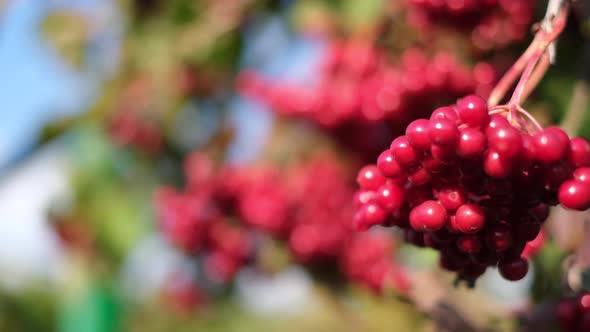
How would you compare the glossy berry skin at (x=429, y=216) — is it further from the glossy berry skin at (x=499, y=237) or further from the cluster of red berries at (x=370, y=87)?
the cluster of red berries at (x=370, y=87)

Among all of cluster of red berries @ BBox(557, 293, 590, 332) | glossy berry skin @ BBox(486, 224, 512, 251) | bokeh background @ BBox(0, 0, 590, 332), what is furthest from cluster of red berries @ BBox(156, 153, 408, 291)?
glossy berry skin @ BBox(486, 224, 512, 251)

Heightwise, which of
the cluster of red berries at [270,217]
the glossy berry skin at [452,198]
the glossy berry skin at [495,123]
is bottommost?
the glossy berry skin at [452,198]

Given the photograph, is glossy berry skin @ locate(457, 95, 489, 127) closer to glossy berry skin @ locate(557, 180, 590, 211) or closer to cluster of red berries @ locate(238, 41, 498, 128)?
glossy berry skin @ locate(557, 180, 590, 211)

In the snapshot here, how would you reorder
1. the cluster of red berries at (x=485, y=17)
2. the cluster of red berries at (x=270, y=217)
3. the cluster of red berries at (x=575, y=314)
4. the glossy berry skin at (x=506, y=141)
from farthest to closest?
the cluster of red berries at (x=270, y=217)
the cluster of red berries at (x=485, y=17)
the cluster of red berries at (x=575, y=314)
the glossy berry skin at (x=506, y=141)

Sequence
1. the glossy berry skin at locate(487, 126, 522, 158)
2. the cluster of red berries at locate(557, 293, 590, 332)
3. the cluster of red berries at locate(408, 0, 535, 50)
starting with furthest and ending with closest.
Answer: the cluster of red berries at locate(408, 0, 535, 50)
the cluster of red berries at locate(557, 293, 590, 332)
the glossy berry skin at locate(487, 126, 522, 158)

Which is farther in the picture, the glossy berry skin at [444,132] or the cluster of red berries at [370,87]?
the cluster of red berries at [370,87]

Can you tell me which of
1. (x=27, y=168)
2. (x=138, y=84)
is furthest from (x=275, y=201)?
(x=27, y=168)

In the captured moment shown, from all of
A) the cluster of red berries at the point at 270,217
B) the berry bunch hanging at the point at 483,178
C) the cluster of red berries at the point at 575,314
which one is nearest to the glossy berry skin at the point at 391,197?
the berry bunch hanging at the point at 483,178
